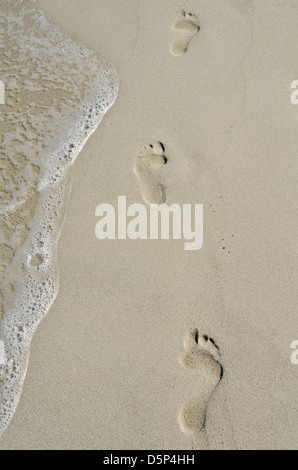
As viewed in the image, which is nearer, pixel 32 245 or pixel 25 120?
pixel 32 245

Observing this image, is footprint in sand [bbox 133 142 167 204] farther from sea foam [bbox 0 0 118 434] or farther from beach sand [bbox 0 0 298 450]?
sea foam [bbox 0 0 118 434]

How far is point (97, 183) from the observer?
10.9 ft

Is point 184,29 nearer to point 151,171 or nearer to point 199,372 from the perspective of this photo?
point 151,171

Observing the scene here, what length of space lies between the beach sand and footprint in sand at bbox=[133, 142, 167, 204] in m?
0.06

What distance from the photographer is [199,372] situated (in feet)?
9.11

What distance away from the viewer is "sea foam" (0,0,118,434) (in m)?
3.05

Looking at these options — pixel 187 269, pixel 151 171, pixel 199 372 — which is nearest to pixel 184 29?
pixel 151 171

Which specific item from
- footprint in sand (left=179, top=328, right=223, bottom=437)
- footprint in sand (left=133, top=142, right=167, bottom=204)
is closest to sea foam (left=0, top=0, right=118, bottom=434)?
footprint in sand (left=133, top=142, right=167, bottom=204)

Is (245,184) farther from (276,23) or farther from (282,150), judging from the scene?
(276,23)

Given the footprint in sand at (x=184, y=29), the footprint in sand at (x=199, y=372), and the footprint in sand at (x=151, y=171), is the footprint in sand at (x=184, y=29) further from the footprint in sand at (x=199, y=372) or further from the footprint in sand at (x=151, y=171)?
the footprint in sand at (x=199, y=372)

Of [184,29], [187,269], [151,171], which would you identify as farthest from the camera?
[184,29]

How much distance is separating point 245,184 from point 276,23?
175 cm

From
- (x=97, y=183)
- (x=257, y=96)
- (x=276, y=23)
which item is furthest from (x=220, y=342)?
(x=276, y=23)

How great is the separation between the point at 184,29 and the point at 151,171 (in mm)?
1576
